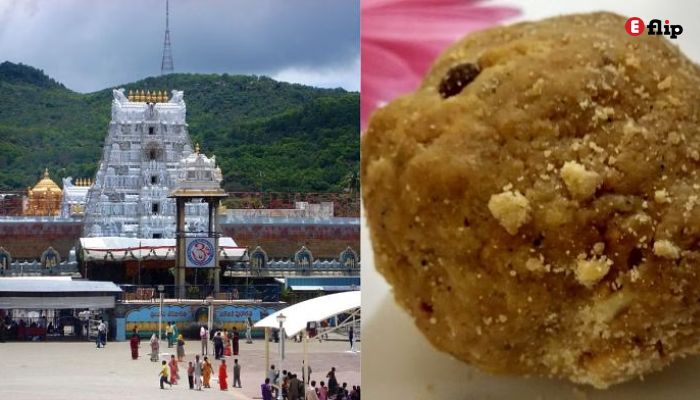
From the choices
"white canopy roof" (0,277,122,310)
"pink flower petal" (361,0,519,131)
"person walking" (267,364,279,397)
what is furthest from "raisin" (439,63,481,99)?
"white canopy roof" (0,277,122,310)

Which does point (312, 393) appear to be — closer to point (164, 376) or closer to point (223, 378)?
point (223, 378)

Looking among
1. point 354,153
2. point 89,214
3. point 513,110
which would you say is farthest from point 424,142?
point 89,214

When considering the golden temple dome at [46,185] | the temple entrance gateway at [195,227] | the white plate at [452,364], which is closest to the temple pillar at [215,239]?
the temple entrance gateway at [195,227]

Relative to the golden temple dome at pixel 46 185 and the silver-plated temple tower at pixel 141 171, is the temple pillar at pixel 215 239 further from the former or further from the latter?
the golden temple dome at pixel 46 185

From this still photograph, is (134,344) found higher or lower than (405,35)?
lower

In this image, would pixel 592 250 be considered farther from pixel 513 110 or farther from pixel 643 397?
pixel 643 397

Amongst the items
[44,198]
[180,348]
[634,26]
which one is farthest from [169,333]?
[634,26]
